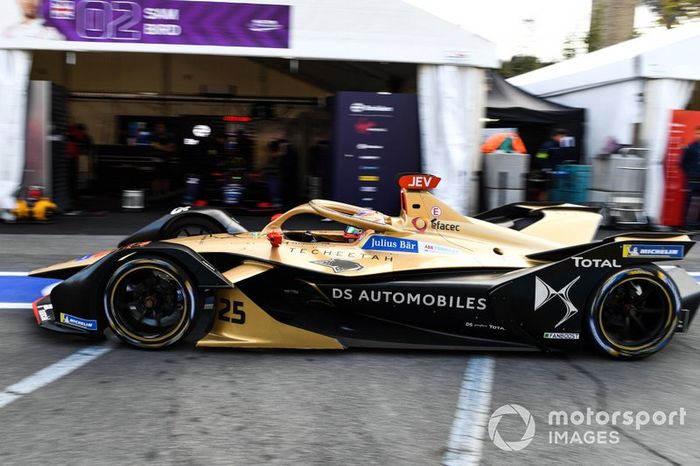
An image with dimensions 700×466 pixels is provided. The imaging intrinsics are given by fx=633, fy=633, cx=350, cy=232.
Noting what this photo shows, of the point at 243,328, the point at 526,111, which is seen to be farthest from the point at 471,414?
the point at 526,111

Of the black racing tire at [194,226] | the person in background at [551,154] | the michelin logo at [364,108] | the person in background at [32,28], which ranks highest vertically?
the person in background at [32,28]

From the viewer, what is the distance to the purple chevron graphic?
9.94 m

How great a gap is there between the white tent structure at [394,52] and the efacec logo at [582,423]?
7.52m

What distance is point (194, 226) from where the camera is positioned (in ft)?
18.2

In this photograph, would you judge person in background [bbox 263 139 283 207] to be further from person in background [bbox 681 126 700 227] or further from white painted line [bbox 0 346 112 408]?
white painted line [bbox 0 346 112 408]

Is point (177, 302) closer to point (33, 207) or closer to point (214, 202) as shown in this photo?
point (33, 207)

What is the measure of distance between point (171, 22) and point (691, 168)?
29.3 feet

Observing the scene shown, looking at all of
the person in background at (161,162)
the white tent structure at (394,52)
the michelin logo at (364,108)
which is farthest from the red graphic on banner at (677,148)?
the person in background at (161,162)

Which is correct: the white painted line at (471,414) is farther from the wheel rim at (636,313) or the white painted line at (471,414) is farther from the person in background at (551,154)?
the person in background at (551,154)

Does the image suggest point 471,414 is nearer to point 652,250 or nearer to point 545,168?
point 652,250

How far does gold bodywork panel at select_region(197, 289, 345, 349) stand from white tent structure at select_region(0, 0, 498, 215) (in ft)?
23.1

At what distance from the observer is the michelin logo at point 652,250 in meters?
4.18

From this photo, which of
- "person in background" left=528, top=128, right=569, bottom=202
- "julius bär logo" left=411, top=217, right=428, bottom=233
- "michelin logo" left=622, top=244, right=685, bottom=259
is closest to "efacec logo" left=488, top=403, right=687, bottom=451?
"michelin logo" left=622, top=244, right=685, bottom=259

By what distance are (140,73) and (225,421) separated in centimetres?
1576
